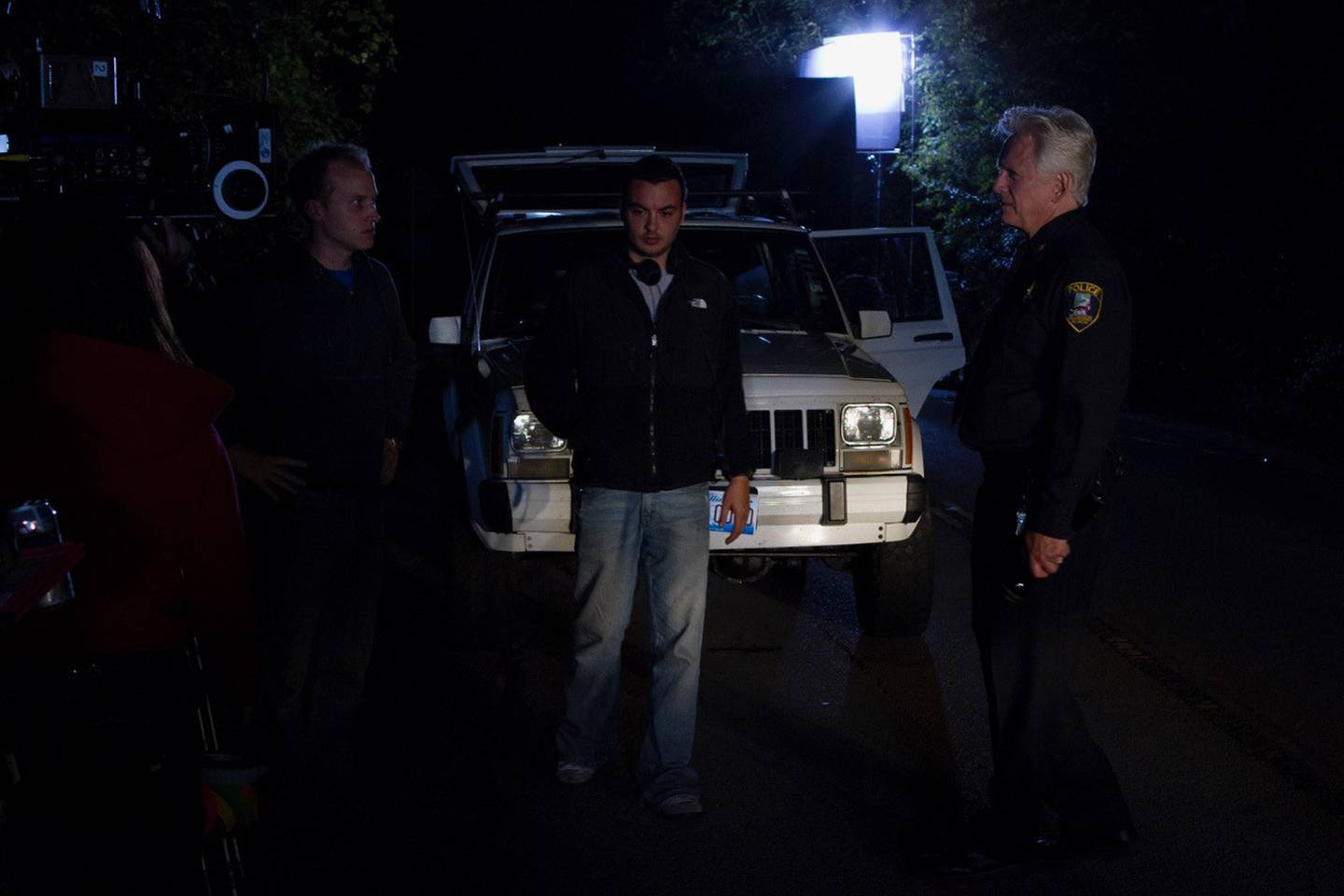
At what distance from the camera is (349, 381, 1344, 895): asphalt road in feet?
14.1

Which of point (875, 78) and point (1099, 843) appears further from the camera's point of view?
point (875, 78)

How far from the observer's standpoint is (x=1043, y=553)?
3.86m

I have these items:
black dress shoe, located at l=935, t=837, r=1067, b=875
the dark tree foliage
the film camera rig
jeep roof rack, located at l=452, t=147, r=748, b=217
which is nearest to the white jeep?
jeep roof rack, located at l=452, t=147, r=748, b=217

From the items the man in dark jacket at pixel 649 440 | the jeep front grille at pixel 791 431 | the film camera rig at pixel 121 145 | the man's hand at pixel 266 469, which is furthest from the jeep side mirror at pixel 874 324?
the film camera rig at pixel 121 145

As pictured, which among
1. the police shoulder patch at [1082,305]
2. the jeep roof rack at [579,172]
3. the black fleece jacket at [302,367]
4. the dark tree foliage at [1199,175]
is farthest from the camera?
the dark tree foliage at [1199,175]

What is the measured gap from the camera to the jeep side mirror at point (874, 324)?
23.8 feet

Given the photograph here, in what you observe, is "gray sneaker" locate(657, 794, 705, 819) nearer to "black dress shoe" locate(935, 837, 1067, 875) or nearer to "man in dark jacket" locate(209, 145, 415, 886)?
"black dress shoe" locate(935, 837, 1067, 875)

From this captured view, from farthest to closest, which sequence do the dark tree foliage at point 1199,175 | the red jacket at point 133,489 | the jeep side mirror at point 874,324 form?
the dark tree foliage at point 1199,175, the jeep side mirror at point 874,324, the red jacket at point 133,489

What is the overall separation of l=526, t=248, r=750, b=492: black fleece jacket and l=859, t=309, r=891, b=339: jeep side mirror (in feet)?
8.34

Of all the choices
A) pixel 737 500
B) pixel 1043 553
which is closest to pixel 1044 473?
pixel 1043 553

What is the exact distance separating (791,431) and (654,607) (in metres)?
1.65

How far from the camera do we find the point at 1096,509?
3.90m

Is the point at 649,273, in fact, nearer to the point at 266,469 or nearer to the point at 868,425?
the point at 266,469

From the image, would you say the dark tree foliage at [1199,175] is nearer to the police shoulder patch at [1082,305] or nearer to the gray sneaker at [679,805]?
the gray sneaker at [679,805]
